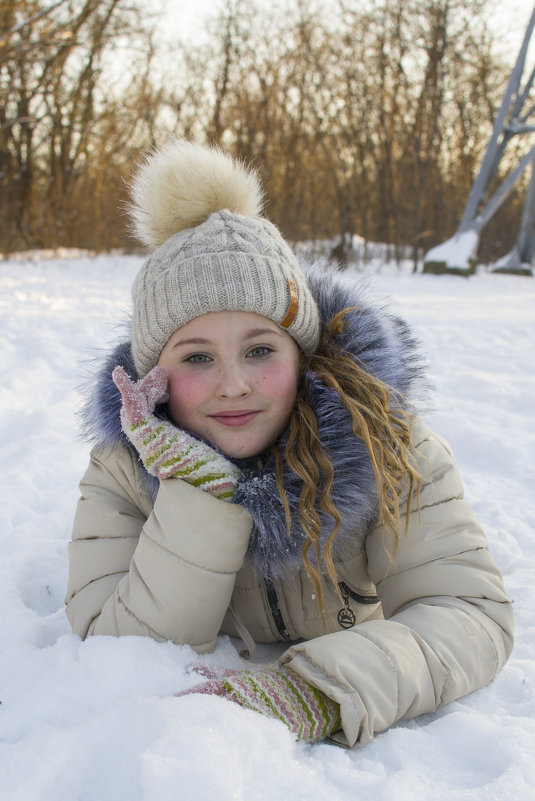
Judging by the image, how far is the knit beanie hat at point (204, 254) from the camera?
4.66 feet

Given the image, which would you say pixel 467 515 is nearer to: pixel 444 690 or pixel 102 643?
pixel 444 690

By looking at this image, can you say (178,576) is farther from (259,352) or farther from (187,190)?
(187,190)

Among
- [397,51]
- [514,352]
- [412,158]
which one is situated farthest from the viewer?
[412,158]

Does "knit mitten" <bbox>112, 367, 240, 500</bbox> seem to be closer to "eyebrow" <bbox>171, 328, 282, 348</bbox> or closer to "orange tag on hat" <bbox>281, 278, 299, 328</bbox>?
"eyebrow" <bbox>171, 328, 282, 348</bbox>

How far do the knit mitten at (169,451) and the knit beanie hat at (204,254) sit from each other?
0.20 m

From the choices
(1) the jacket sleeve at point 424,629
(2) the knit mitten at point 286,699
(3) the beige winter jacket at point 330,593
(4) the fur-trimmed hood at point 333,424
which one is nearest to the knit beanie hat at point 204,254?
(4) the fur-trimmed hood at point 333,424

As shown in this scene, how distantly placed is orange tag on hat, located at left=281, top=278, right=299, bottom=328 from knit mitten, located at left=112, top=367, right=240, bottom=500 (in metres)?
0.35

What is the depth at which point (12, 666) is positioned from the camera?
129 cm

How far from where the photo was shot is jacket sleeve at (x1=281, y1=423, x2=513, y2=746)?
3.48ft

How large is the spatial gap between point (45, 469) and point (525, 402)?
7.78 ft

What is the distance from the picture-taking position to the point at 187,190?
160 centimetres

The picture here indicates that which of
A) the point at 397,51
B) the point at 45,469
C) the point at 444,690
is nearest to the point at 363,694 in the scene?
the point at 444,690

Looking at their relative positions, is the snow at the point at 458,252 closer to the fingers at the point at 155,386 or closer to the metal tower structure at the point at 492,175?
the metal tower structure at the point at 492,175

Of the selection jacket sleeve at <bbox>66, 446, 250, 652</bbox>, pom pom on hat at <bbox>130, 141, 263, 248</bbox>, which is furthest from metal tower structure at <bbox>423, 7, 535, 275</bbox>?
jacket sleeve at <bbox>66, 446, 250, 652</bbox>
